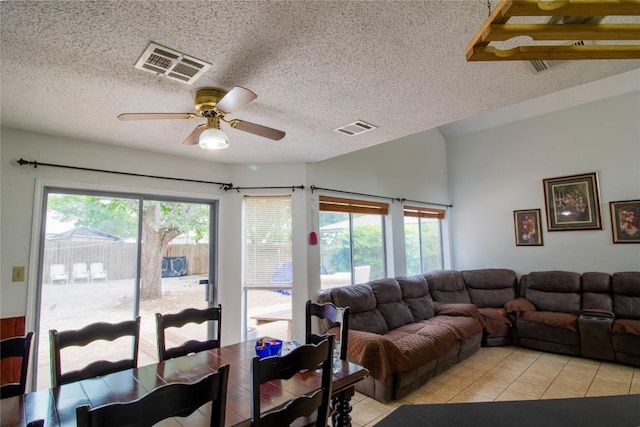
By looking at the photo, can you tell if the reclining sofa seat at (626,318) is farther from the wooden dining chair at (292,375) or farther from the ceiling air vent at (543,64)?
→ the wooden dining chair at (292,375)

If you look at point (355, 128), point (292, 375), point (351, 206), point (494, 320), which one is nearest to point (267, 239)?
point (351, 206)

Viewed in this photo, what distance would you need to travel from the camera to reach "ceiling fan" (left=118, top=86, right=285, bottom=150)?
1755 millimetres

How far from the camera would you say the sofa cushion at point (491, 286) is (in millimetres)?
4848

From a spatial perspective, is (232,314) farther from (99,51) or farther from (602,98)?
(602,98)

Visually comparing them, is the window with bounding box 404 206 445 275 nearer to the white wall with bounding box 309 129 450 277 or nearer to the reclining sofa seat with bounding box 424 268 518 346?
the white wall with bounding box 309 129 450 277

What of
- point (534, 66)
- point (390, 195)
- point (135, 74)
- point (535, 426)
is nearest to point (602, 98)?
point (390, 195)

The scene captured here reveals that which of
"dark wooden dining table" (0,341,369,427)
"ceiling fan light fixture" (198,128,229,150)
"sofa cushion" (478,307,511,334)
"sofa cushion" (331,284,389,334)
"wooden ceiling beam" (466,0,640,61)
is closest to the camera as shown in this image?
"wooden ceiling beam" (466,0,640,61)

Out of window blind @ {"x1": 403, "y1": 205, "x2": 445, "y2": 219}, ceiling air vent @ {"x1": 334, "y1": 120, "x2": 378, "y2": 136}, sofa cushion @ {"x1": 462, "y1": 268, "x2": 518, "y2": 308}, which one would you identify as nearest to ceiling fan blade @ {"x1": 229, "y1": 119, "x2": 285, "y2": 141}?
ceiling air vent @ {"x1": 334, "y1": 120, "x2": 378, "y2": 136}

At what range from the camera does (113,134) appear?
2.76m

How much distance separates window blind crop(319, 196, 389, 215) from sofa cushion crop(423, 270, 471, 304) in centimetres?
126

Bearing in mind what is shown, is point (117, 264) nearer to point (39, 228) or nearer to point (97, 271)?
point (97, 271)

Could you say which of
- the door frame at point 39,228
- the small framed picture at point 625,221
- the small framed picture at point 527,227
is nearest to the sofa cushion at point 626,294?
the small framed picture at point 625,221

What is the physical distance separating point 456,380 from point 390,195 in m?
2.60

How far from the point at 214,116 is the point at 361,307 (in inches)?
104
